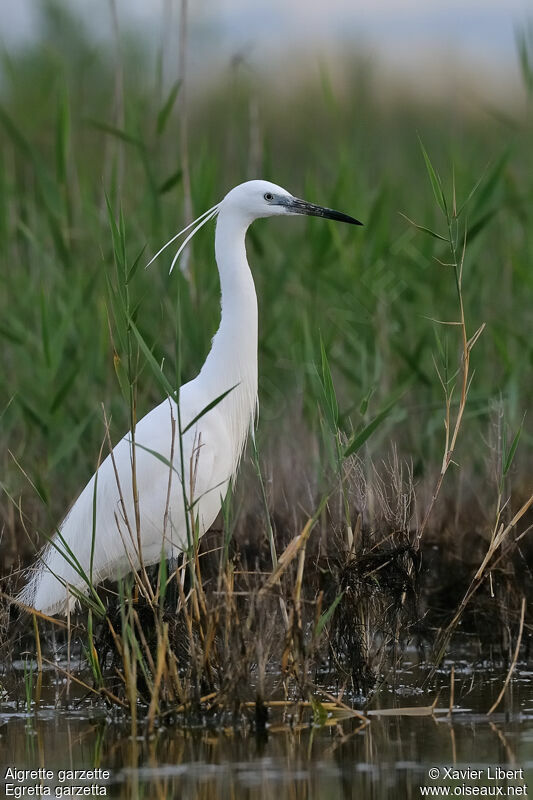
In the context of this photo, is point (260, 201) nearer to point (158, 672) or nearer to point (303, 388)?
point (303, 388)

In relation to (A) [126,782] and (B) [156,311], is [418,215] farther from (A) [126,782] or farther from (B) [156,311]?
(A) [126,782]

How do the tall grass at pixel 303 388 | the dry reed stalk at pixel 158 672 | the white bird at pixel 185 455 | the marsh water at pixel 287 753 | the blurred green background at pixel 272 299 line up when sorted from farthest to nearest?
the blurred green background at pixel 272 299
the white bird at pixel 185 455
the tall grass at pixel 303 388
the dry reed stalk at pixel 158 672
the marsh water at pixel 287 753

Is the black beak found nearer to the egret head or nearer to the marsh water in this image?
the egret head

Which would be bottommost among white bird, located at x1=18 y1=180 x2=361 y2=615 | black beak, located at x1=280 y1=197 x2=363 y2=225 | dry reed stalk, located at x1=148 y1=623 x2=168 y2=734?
dry reed stalk, located at x1=148 y1=623 x2=168 y2=734

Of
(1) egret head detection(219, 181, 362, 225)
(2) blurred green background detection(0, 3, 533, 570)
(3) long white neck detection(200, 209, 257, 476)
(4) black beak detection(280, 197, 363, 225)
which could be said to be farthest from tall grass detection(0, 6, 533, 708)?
(1) egret head detection(219, 181, 362, 225)

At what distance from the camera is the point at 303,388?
15.7 feet

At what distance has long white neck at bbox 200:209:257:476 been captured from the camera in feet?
12.5

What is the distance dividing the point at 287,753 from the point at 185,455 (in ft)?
3.66

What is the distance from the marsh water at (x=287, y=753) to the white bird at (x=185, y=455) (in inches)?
21.2

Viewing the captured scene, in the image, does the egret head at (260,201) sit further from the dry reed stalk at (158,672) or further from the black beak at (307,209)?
the dry reed stalk at (158,672)

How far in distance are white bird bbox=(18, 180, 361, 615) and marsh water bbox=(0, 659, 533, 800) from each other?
54 centimetres

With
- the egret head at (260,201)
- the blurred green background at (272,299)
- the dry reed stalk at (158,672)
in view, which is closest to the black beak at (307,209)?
the egret head at (260,201)

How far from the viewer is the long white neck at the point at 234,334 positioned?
3.82 metres

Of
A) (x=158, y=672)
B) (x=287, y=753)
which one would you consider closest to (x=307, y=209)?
(x=158, y=672)
